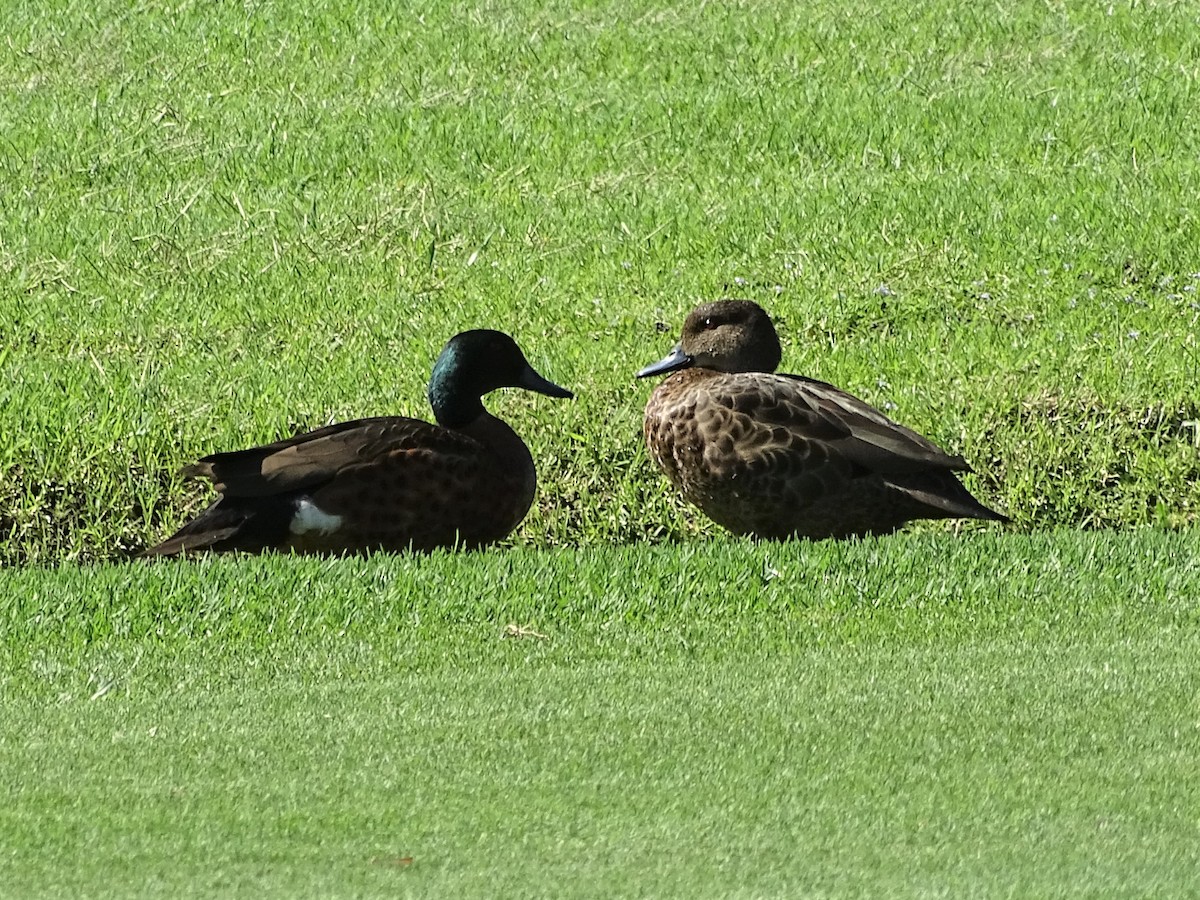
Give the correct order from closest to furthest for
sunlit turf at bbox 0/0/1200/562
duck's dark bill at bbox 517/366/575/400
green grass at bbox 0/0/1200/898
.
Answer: green grass at bbox 0/0/1200/898
duck's dark bill at bbox 517/366/575/400
sunlit turf at bbox 0/0/1200/562

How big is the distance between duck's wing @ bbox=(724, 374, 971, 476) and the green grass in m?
0.29

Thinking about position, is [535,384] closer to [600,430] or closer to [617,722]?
[600,430]

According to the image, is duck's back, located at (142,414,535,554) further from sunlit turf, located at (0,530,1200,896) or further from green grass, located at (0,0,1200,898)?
green grass, located at (0,0,1200,898)

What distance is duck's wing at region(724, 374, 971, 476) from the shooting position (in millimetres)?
6938

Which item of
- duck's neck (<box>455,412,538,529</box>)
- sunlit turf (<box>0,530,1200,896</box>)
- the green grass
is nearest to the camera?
sunlit turf (<box>0,530,1200,896</box>)

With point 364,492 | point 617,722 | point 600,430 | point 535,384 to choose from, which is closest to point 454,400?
point 535,384

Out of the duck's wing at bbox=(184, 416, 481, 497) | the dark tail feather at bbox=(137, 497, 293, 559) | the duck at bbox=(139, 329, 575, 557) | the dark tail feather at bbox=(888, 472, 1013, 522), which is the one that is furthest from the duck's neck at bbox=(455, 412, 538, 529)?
the dark tail feather at bbox=(888, 472, 1013, 522)

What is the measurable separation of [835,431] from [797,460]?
0.59 ft

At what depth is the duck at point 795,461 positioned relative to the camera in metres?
6.93

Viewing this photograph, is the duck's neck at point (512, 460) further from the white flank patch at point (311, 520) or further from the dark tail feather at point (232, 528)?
the dark tail feather at point (232, 528)

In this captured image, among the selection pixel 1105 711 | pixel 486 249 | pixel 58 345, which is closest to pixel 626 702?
pixel 1105 711

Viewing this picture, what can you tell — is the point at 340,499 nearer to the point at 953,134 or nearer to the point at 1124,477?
the point at 1124,477

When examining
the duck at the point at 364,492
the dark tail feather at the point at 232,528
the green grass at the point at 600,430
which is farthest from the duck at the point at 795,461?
the dark tail feather at the point at 232,528

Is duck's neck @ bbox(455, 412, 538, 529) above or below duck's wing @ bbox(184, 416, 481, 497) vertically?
below
